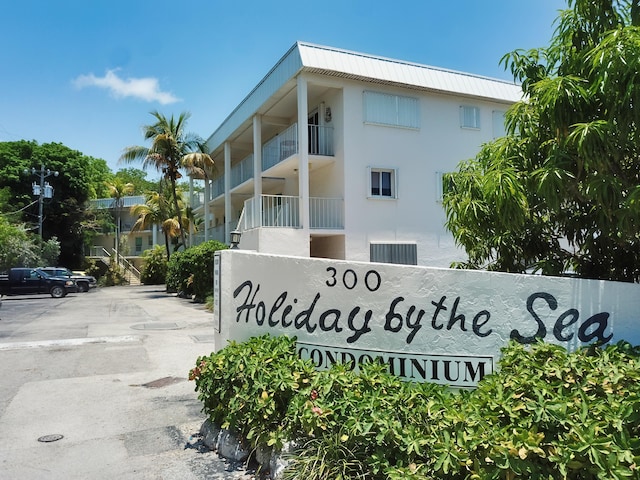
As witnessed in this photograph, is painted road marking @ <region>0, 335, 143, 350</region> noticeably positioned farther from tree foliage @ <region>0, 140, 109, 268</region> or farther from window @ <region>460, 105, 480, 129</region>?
tree foliage @ <region>0, 140, 109, 268</region>

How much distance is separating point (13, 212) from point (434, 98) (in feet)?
108

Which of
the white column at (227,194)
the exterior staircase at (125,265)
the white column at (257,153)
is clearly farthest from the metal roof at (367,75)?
the exterior staircase at (125,265)

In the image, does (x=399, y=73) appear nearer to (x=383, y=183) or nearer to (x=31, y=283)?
(x=383, y=183)

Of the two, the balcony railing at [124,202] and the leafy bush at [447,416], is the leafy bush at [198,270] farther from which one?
the balcony railing at [124,202]

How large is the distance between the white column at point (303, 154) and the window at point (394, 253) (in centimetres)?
261

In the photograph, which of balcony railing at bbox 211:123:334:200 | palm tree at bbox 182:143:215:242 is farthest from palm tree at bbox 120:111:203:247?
balcony railing at bbox 211:123:334:200

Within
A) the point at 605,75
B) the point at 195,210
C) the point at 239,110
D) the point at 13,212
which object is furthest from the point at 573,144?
the point at 13,212

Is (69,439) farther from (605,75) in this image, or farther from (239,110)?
(239,110)

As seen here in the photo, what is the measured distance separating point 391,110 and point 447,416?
1481 cm

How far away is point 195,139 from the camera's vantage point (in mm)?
27016

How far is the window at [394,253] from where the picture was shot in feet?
54.3

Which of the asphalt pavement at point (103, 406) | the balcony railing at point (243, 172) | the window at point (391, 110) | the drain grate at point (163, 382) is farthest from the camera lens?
the balcony railing at point (243, 172)

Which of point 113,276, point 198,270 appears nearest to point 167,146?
point 198,270

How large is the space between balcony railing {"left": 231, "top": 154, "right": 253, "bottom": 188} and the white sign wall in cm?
1696
